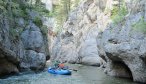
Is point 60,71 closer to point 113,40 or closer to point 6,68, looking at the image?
point 6,68

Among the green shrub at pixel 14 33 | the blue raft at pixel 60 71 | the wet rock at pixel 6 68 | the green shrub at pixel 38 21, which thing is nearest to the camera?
the wet rock at pixel 6 68

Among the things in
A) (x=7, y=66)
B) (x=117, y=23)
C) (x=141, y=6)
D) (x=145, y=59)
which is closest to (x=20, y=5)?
(x=7, y=66)

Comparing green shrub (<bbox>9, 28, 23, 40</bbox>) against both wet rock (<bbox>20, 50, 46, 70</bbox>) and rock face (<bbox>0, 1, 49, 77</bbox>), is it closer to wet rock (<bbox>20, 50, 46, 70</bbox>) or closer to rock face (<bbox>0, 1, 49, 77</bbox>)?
rock face (<bbox>0, 1, 49, 77</bbox>)

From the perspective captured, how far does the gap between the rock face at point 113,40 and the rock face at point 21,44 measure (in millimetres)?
8136

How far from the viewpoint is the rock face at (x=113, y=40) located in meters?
28.2

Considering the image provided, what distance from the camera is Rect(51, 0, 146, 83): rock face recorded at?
92.6 feet

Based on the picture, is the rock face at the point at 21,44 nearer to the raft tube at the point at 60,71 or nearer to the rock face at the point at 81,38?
the raft tube at the point at 60,71

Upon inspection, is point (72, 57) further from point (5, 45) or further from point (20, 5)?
point (5, 45)

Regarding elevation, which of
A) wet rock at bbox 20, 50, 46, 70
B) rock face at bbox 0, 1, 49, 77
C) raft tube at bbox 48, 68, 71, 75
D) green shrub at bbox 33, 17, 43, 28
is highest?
green shrub at bbox 33, 17, 43, 28

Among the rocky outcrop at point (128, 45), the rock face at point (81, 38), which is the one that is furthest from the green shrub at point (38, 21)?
the rocky outcrop at point (128, 45)

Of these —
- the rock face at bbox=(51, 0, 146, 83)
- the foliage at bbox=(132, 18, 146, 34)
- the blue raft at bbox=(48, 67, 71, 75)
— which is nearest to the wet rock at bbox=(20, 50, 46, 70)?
the blue raft at bbox=(48, 67, 71, 75)

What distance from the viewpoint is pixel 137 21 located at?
98.1ft

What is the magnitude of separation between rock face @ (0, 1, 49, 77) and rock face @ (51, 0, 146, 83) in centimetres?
814

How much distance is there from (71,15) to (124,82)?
40.5m
